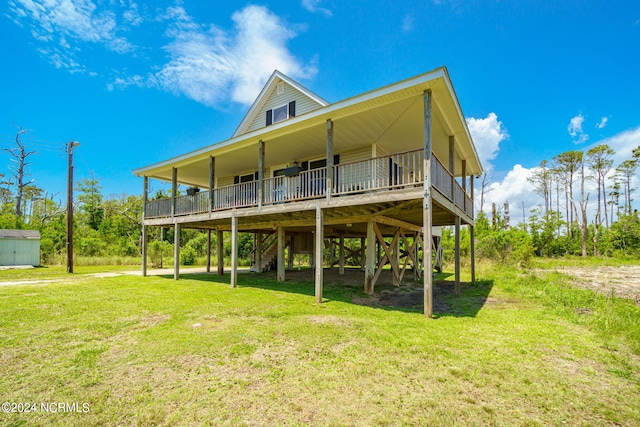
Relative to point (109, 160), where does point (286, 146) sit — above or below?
below

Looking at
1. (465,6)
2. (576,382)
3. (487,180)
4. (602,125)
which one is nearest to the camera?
(576,382)

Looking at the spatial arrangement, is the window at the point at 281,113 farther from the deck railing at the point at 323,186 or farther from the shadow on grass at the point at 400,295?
the shadow on grass at the point at 400,295

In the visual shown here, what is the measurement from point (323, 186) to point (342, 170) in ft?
5.03

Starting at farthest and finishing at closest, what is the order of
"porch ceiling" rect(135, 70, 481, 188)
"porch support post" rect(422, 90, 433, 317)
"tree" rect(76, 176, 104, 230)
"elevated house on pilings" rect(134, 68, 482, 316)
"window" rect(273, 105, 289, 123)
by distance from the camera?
1. "tree" rect(76, 176, 104, 230)
2. "window" rect(273, 105, 289, 123)
3. "porch ceiling" rect(135, 70, 481, 188)
4. "elevated house on pilings" rect(134, 68, 482, 316)
5. "porch support post" rect(422, 90, 433, 317)

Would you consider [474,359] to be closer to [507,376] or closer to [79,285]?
[507,376]

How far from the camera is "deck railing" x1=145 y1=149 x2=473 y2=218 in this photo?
8.34 m

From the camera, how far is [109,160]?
44.3m

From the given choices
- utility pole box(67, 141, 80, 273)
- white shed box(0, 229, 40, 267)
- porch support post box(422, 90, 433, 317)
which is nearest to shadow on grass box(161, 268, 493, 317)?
porch support post box(422, 90, 433, 317)

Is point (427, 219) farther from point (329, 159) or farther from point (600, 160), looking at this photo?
point (600, 160)

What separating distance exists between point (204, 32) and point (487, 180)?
124 feet

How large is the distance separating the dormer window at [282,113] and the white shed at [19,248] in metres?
20.4

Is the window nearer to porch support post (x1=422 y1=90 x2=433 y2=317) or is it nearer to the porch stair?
the porch stair

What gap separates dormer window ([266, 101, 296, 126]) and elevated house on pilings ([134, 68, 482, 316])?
0.16ft

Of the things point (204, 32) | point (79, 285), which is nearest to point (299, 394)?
point (79, 285)
